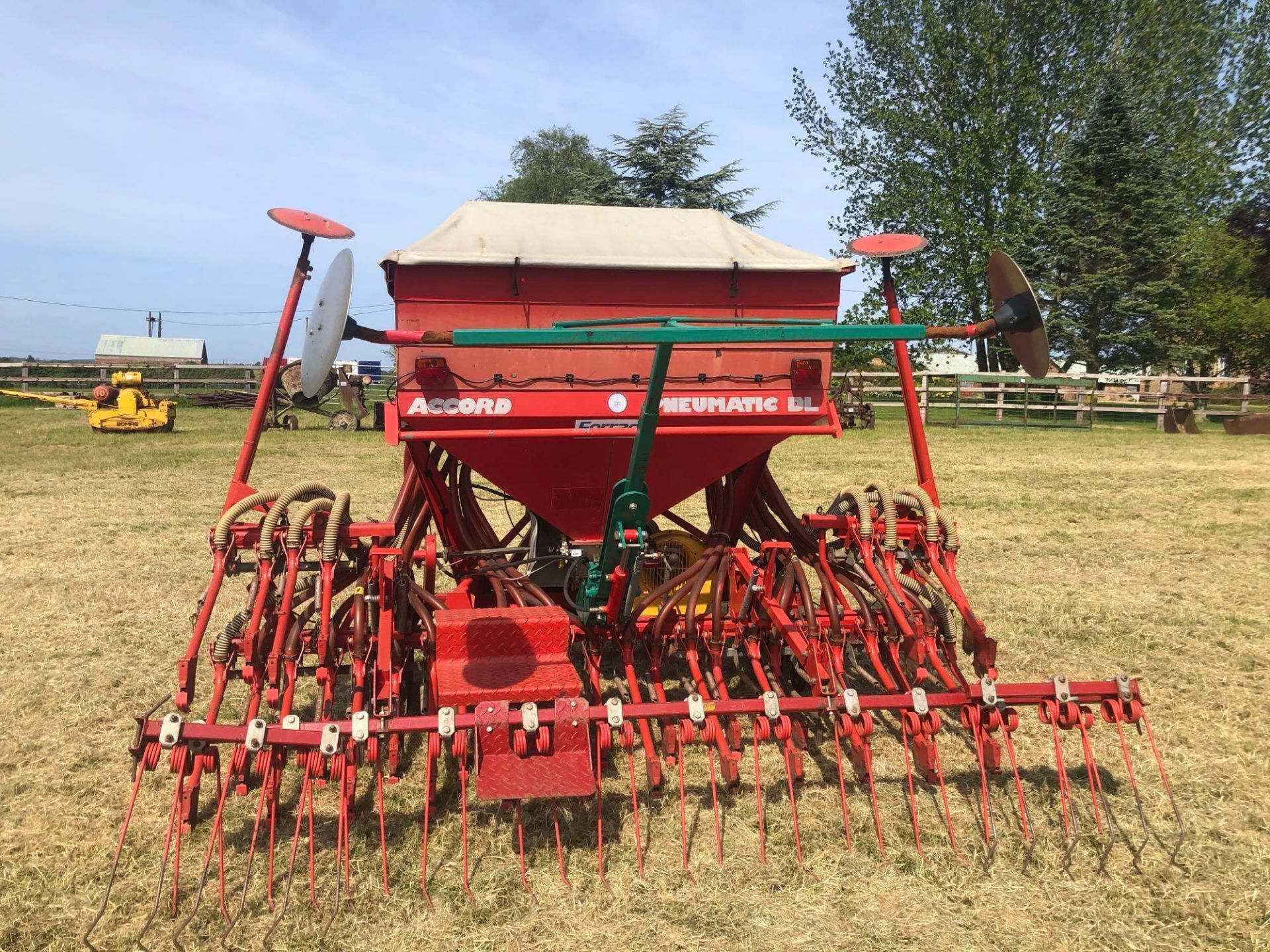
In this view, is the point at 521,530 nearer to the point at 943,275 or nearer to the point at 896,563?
the point at 896,563

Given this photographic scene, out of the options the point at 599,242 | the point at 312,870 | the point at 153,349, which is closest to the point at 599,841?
the point at 312,870

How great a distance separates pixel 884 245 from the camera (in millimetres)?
4309

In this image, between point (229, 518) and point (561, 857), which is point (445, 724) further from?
point (229, 518)

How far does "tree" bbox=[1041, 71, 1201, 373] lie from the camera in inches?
971

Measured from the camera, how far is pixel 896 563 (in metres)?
3.96

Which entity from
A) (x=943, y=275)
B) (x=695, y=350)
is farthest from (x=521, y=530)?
(x=943, y=275)

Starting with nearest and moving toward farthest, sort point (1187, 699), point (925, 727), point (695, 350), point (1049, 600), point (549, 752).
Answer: point (549, 752)
point (925, 727)
point (695, 350)
point (1187, 699)
point (1049, 600)

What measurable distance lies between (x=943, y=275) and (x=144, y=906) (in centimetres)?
2823

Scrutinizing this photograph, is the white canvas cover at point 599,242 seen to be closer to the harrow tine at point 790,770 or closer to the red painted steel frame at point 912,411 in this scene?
the red painted steel frame at point 912,411

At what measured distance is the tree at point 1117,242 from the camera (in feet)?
80.9

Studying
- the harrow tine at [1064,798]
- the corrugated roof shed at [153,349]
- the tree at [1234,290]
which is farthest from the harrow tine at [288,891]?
the corrugated roof shed at [153,349]

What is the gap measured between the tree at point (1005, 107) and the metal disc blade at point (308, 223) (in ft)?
78.3

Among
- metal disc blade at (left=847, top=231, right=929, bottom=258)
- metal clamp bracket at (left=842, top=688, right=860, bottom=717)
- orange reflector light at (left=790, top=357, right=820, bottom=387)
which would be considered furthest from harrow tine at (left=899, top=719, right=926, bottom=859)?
metal disc blade at (left=847, top=231, right=929, bottom=258)

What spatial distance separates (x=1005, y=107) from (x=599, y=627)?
94.0 feet
